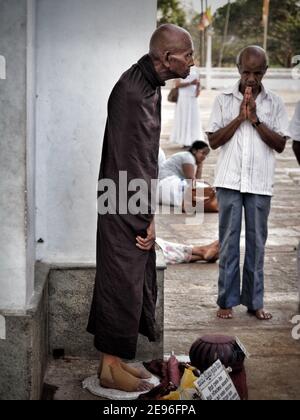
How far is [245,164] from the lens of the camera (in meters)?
6.27

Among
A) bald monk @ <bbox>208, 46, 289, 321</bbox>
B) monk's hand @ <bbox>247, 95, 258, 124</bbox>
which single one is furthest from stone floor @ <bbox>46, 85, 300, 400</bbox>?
monk's hand @ <bbox>247, 95, 258, 124</bbox>

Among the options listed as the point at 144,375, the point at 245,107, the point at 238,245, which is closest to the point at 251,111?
the point at 245,107

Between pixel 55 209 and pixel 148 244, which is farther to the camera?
pixel 55 209

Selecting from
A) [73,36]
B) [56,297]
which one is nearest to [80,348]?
[56,297]

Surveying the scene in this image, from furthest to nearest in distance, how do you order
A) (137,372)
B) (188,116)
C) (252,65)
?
1. (188,116)
2. (252,65)
3. (137,372)

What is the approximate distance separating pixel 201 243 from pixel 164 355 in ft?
11.8

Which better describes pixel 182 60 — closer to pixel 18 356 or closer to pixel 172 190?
pixel 18 356

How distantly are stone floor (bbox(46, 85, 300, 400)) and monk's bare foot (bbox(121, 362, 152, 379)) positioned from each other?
0.90 ft

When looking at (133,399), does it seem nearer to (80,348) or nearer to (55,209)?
(80,348)

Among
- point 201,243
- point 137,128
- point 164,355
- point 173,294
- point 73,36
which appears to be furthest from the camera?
point 201,243

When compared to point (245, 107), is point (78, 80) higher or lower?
higher

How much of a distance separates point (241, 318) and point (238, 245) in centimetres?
56

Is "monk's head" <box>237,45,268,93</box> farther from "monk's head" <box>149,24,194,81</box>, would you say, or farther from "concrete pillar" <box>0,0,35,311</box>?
"concrete pillar" <box>0,0,35,311</box>

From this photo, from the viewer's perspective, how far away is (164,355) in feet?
18.1
